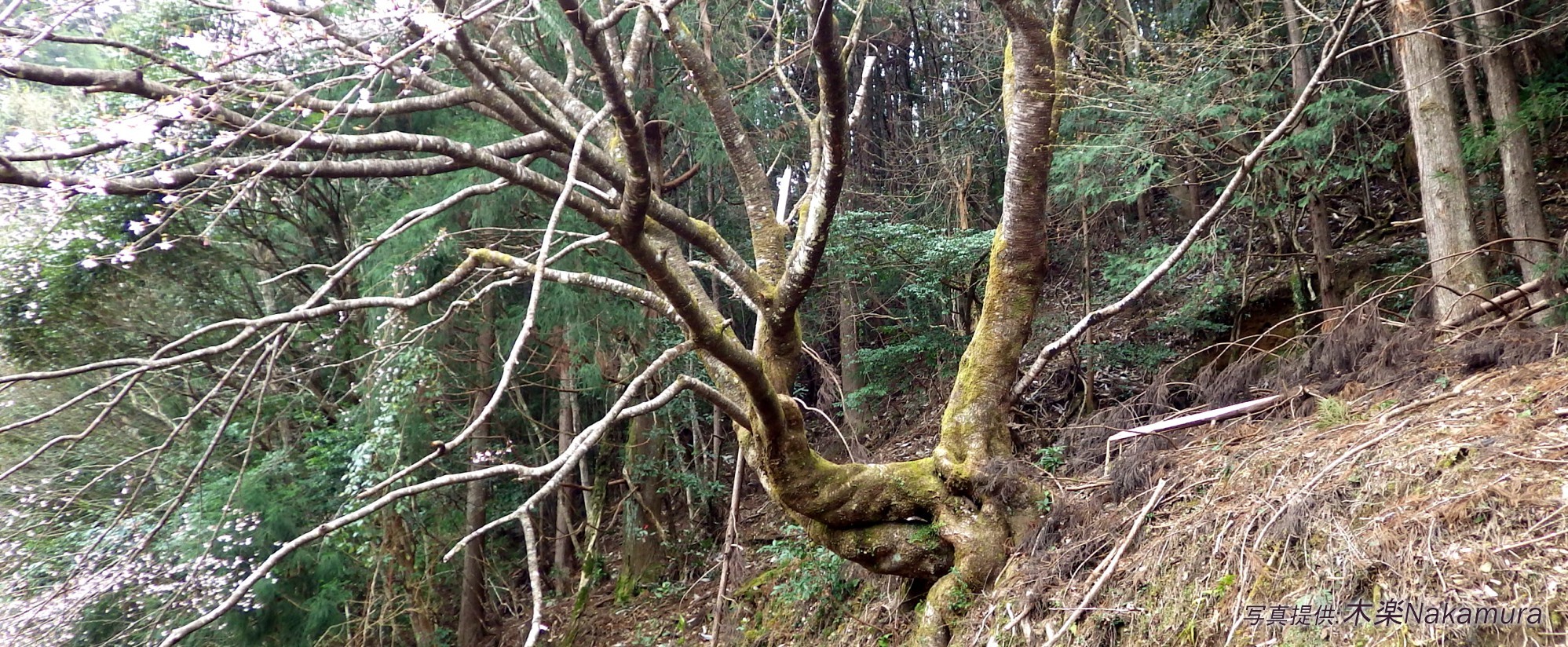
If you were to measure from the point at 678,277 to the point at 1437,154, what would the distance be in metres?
5.17

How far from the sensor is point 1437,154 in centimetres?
566

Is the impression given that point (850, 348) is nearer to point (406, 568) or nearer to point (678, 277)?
point (406, 568)

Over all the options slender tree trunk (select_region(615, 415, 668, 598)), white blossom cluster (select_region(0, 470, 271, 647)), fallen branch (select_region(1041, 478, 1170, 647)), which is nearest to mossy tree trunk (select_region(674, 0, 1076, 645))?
fallen branch (select_region(1041, 478, 1170, 647))

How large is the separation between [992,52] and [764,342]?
276 inches

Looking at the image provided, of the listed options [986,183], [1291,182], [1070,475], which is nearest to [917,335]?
[986,183]

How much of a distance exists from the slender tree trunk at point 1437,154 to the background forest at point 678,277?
0.9 inches

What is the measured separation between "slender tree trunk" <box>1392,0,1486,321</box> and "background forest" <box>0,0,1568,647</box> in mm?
24

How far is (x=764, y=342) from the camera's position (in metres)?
4.88

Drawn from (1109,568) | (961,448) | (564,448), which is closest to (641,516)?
(564,448)

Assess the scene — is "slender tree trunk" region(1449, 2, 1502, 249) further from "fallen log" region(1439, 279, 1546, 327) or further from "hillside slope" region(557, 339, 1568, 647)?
"hillside slope" region(557, 339, 1568, 647)

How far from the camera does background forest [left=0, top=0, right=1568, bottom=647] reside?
13.1 feet

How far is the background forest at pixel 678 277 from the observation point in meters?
4.00

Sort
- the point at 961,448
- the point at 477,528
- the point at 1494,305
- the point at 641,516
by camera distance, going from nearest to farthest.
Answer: the point at 961,448
the point at 1494,305
the point at 477,528
the point at 641,516

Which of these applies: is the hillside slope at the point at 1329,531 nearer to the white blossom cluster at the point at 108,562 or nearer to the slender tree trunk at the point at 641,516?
the slender tree trunk at the point at 641,516
